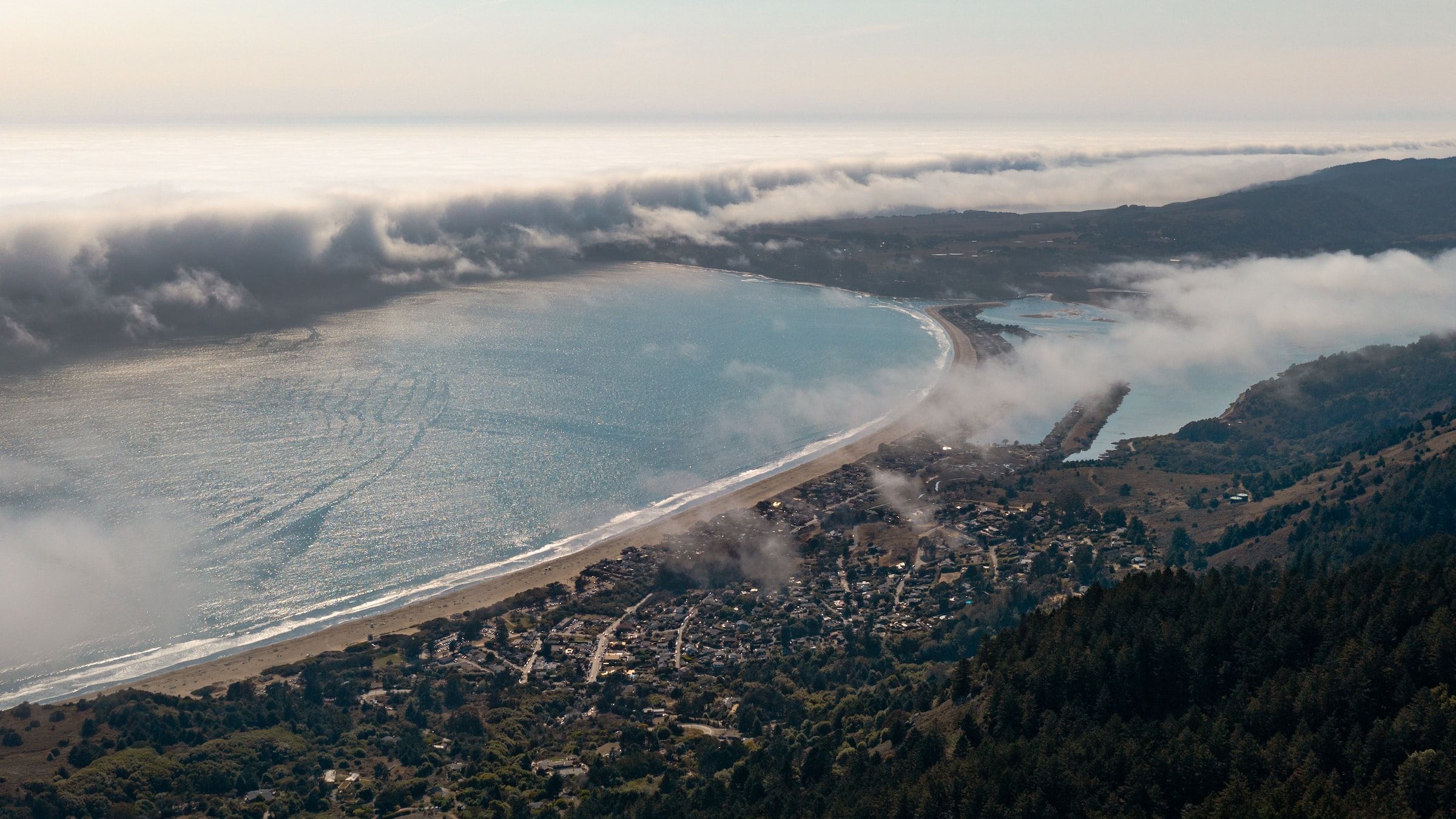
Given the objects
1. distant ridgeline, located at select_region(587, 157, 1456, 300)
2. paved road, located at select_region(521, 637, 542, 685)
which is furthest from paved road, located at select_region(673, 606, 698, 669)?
distant ridgeline, located at select_region(587, 157, 1456, 300)

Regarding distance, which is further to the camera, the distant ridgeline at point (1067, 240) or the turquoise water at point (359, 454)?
the distant ridgeline at point (1067, 240)

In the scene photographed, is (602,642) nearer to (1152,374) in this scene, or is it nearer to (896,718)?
(896,718)

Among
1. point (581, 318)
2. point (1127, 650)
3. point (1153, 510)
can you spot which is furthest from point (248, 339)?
point (1127, 650)

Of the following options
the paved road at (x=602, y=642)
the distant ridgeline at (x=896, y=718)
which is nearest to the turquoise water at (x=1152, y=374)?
the distant ridgeline at (x=896, y=718)

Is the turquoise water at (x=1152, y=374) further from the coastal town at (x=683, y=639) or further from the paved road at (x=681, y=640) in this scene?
the paved road at (x=681, y=640)

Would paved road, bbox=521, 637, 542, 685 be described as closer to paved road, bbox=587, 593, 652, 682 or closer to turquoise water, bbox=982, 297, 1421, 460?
paved road, bbox=587, 593, 652, 682
